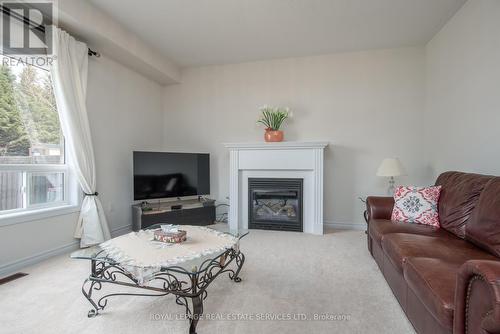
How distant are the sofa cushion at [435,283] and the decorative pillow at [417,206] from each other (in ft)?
3.38

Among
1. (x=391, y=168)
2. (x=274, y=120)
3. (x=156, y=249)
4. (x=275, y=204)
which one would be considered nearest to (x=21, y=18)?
(x=156, y=249)

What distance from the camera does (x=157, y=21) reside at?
3.09m

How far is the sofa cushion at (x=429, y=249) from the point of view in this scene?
5.15 ft

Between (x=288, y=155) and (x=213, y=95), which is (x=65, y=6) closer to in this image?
(x=213, y=95)

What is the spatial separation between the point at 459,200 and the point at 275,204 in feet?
7.83

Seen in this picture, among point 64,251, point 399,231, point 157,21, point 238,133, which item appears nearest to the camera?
point 399,231

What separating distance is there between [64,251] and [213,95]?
318 cm

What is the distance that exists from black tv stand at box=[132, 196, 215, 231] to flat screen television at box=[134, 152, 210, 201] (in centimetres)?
18

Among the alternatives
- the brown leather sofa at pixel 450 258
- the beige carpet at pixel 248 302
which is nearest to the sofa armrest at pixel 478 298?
the brown leather sofa at pixel 450 258

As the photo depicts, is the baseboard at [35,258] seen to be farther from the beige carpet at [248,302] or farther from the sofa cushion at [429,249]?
the sofa cushion at [429,249]

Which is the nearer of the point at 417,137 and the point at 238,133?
the point at 417,137

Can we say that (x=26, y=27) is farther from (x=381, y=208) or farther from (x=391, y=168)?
(x=391, y=168)

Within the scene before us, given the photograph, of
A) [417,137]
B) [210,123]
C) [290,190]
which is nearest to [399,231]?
[290,190]

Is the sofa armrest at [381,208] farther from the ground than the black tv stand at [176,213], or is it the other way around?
the sofa armrest at [381,208]
